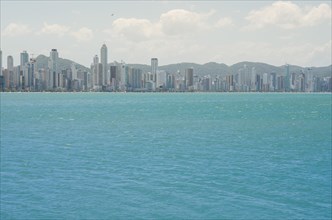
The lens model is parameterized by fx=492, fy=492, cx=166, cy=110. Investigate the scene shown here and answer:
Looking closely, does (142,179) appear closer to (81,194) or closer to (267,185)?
(81,194)

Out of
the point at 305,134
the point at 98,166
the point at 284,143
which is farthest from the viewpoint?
the point at 305,134

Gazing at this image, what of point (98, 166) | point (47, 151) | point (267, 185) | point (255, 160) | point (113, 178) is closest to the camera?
point (267, 185)

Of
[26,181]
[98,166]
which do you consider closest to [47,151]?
[98,166]

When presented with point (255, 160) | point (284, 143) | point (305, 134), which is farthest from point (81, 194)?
point (305, 134)

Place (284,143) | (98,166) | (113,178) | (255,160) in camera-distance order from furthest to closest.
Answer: (284,143) → (255,160) → (98,166) → (113,178)

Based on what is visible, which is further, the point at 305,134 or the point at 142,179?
the point at 305,134

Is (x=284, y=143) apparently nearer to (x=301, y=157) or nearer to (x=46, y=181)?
(x=301, y=157)

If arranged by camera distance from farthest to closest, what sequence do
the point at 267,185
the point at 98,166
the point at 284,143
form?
the point at 284,143
the point at 98,166
the point at 267,185

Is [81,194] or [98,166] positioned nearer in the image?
[81,194]
